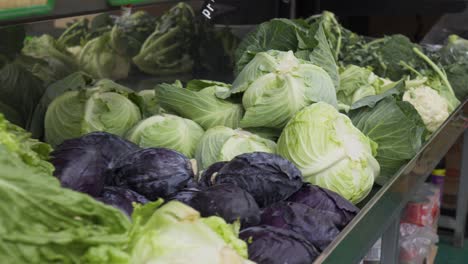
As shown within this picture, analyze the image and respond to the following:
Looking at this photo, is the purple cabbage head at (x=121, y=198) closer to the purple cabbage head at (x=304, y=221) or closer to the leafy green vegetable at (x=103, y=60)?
the purple cabbage head at (x=304, y=221)

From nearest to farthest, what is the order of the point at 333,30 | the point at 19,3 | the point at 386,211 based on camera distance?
1. the point at 386,211
2. the point at 19,3
3. the point at 333,30

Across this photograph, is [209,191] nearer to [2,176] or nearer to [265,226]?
[265,226]

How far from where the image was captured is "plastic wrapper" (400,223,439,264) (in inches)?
121

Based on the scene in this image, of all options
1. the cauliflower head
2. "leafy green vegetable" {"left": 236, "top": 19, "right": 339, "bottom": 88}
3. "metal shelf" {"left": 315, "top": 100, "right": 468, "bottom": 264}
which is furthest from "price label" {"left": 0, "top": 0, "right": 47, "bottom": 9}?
the cauliflower head

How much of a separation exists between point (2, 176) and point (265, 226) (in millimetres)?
650

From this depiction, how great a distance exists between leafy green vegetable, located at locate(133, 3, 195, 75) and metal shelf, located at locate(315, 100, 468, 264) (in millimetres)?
1088

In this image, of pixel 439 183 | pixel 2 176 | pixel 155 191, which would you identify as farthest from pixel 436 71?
pixel 2 176

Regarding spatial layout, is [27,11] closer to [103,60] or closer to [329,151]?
[103,60]

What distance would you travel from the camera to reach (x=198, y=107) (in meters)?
2.17

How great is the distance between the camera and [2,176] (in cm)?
85

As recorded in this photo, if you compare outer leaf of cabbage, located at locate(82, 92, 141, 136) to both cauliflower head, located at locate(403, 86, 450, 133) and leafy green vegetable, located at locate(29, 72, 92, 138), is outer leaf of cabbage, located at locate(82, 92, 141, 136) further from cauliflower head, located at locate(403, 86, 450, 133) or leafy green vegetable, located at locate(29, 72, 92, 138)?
cauliflower head, located at locate(403, 86, 450, 133)

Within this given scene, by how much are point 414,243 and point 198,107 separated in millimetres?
1581

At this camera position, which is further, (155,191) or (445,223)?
(445,223)

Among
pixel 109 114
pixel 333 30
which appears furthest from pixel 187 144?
pixel 333 30
